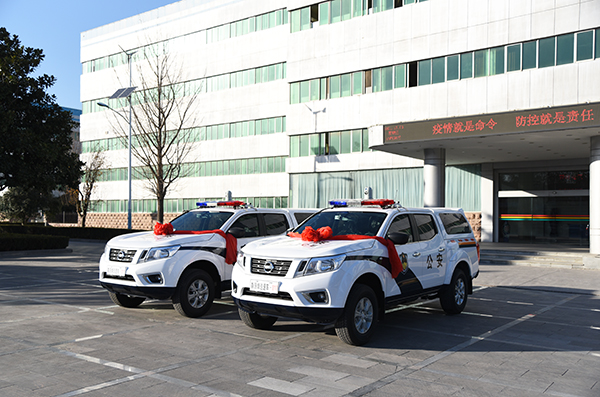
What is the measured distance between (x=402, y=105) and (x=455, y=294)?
1971cm

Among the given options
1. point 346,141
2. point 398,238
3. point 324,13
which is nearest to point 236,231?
point 398,238

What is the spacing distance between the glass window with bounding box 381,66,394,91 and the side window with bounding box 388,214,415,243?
2112cm

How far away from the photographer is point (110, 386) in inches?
212

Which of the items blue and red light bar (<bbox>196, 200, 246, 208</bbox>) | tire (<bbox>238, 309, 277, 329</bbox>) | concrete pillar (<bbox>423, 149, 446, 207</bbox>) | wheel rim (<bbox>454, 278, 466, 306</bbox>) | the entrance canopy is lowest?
tire (<bbox>238, 309, 277, 329</bbox>)

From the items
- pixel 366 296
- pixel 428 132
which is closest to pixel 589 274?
pixel 428 132

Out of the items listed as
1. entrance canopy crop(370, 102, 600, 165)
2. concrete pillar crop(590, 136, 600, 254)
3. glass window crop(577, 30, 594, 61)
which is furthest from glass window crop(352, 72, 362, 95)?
concrete pillar crop(590, 136, 600, 254)

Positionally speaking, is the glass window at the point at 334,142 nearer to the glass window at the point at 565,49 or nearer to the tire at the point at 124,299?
the glass window at the point at 565,49

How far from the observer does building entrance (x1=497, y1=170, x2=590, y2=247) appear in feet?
86.9

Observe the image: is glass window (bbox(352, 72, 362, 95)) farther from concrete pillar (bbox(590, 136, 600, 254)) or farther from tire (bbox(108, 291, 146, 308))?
tire (bbox(108, 291, 146, 308))

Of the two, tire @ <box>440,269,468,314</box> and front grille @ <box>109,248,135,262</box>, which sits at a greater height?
front grille @ <box>109,248,135,262</box>

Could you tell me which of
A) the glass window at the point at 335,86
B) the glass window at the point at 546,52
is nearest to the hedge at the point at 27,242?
the glass window at the point at 335,86

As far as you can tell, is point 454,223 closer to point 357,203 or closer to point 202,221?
point 357,203

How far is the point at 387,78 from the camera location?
28.8 m

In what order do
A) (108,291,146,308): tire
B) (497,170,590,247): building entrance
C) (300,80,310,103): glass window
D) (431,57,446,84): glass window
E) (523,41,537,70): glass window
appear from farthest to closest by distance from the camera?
(300,80,310,103): glass window, (431,57,446,84): glass window, (497,170,590,247): building entrance, (523,41,537,70): glass window, (108,291,146,308): tire
